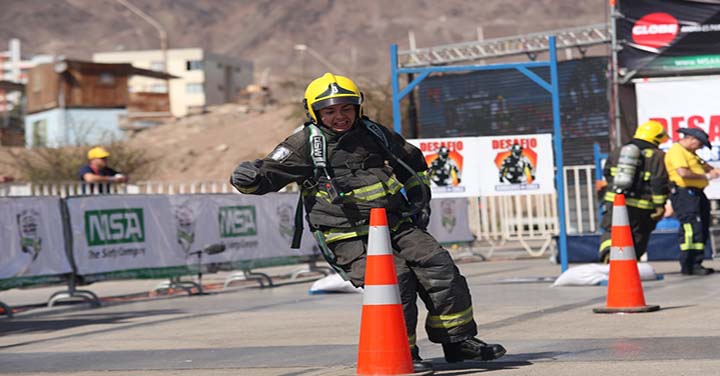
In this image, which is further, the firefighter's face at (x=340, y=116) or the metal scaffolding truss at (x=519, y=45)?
the metal scaffolding truss at (x=519, y=45)

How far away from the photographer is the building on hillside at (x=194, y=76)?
351 feet

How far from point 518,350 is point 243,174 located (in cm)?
220

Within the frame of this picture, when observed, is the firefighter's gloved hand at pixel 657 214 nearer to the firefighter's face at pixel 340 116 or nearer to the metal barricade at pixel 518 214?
the firefighter's face at pixel 340 116

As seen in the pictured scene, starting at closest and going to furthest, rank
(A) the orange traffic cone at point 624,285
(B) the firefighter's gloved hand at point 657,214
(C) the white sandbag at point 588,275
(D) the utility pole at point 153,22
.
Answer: (A) the orange traffic cone at point 624,285
(C) the white sandbag at point 588,275
(B) the firefighter's gloved hand at point 657,214
(D) the utility pole at point 153,22

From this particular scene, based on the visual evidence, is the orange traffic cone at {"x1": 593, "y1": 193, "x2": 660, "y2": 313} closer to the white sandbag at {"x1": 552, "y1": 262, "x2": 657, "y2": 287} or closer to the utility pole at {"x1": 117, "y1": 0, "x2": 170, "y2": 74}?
the white sandbag at {"x1": 552, "y1": 262, "x2": 657, "y2": 287}

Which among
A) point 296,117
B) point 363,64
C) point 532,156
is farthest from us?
point 363,64

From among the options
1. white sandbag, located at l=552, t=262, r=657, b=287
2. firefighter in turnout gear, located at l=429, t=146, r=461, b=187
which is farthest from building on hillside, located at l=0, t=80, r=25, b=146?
white sandbag, located at l=552, t=262, r=657, b=287

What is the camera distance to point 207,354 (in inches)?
358

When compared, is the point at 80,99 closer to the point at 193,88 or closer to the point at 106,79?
the point at 106,79

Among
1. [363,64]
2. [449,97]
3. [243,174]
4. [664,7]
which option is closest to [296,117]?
[449,97]

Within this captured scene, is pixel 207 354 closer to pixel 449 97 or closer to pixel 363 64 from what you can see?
pixel 449 97

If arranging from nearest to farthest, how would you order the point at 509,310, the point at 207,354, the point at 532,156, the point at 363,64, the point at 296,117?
the point at 207,354 < the point at 509,310 < the point at 532,156 < the point at 296,117 < the point at 363,64

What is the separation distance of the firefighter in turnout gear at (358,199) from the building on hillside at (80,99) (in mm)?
62690

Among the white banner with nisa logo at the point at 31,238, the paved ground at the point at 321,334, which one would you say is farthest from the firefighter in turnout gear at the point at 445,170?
the white banner with nisa logo at the point at 31,238
